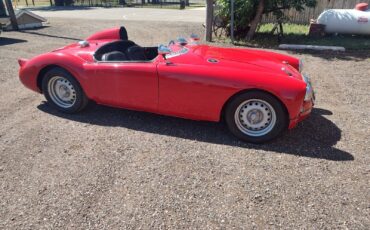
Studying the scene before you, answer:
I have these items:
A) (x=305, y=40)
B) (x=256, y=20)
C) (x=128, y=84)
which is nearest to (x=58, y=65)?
(x=128, y=84)

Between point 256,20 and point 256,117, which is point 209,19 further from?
point 256,117

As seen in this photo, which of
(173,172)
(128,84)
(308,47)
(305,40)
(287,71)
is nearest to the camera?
(173,172)

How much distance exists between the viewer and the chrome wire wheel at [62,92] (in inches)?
177

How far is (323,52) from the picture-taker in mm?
9023

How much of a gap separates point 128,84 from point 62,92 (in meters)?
1.26

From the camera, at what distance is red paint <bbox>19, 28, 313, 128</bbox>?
350 centimetres

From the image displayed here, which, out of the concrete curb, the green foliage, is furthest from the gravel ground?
the green foliage

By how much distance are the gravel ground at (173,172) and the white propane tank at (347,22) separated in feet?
24.0

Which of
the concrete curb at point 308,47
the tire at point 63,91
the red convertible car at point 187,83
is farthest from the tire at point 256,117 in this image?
the concrete curb at point 308,47

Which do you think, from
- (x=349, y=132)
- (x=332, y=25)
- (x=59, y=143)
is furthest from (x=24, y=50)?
(x=332, y=25)

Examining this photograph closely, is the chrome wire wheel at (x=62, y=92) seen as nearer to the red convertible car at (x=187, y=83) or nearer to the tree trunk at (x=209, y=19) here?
the red convertible car at (x=187, y=83)

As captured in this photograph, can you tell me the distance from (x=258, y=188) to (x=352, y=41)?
9.53 metres

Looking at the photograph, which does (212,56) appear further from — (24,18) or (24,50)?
(24,18)

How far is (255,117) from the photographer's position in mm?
3678
